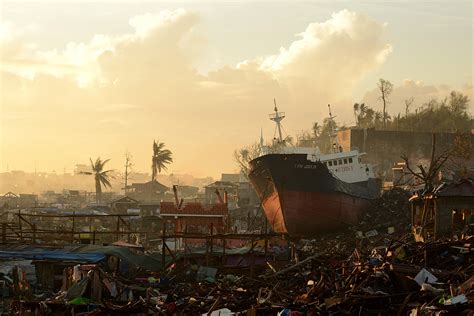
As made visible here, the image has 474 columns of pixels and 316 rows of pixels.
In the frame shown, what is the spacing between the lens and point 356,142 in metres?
77.6

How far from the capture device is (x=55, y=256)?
2267cm

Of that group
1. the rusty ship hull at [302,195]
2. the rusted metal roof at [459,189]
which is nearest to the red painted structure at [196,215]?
the rusty ship hull at [302,195]

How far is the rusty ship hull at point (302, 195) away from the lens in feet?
134

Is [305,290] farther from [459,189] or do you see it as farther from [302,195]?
[302,195]

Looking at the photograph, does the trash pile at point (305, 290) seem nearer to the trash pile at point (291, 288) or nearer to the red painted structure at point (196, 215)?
the trash pile at point (291, 288)

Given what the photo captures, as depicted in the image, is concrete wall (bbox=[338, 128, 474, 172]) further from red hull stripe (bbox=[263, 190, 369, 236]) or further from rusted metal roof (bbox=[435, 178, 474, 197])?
rusted metal roof (bbox=[435, 178, 474, 197])

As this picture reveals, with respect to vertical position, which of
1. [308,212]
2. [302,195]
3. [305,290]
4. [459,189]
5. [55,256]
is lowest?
[305,290]

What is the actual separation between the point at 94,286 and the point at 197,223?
63.4ft

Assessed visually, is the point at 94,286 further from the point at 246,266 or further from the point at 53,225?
the point at 53,225

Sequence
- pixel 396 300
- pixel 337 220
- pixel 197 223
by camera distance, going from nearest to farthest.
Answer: pixel 396 300
pixel 197 223
pixel 337 220

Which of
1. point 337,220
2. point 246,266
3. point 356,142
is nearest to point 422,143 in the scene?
point 356,142

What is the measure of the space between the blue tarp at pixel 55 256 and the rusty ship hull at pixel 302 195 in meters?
19.6

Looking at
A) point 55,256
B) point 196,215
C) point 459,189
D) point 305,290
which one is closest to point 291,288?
point 305,290

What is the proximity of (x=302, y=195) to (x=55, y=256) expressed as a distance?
21324 millimetres
